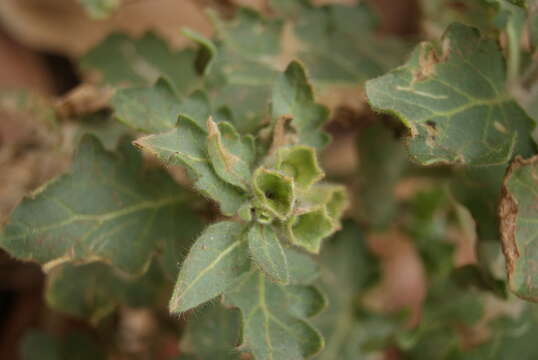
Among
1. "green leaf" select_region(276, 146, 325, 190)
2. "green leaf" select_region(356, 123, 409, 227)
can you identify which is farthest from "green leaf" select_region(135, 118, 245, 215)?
"green leaf" select_region(356, 123, 409, 227)

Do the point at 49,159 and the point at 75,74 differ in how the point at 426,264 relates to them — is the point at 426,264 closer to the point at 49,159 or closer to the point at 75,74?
the point at 49,159

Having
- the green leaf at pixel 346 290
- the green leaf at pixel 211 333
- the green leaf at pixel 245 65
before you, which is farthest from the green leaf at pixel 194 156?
the green leaf at pixel 346 290

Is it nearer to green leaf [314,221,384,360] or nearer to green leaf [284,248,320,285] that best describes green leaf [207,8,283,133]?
green leaf [284,248,320,285]

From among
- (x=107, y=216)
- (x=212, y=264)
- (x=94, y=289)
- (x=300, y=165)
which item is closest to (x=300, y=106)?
(x=300, y=165)

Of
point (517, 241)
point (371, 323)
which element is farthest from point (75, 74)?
point (517, 241)

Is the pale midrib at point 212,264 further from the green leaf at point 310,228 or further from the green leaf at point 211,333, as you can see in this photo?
the green leaf at point 211,333

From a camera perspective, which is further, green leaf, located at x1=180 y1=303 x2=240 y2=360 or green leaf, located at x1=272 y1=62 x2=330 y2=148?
green leaf, located at x1=180 y1=303 x2=240 y2=360

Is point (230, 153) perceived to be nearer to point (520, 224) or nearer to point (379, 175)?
point (520, 224)
